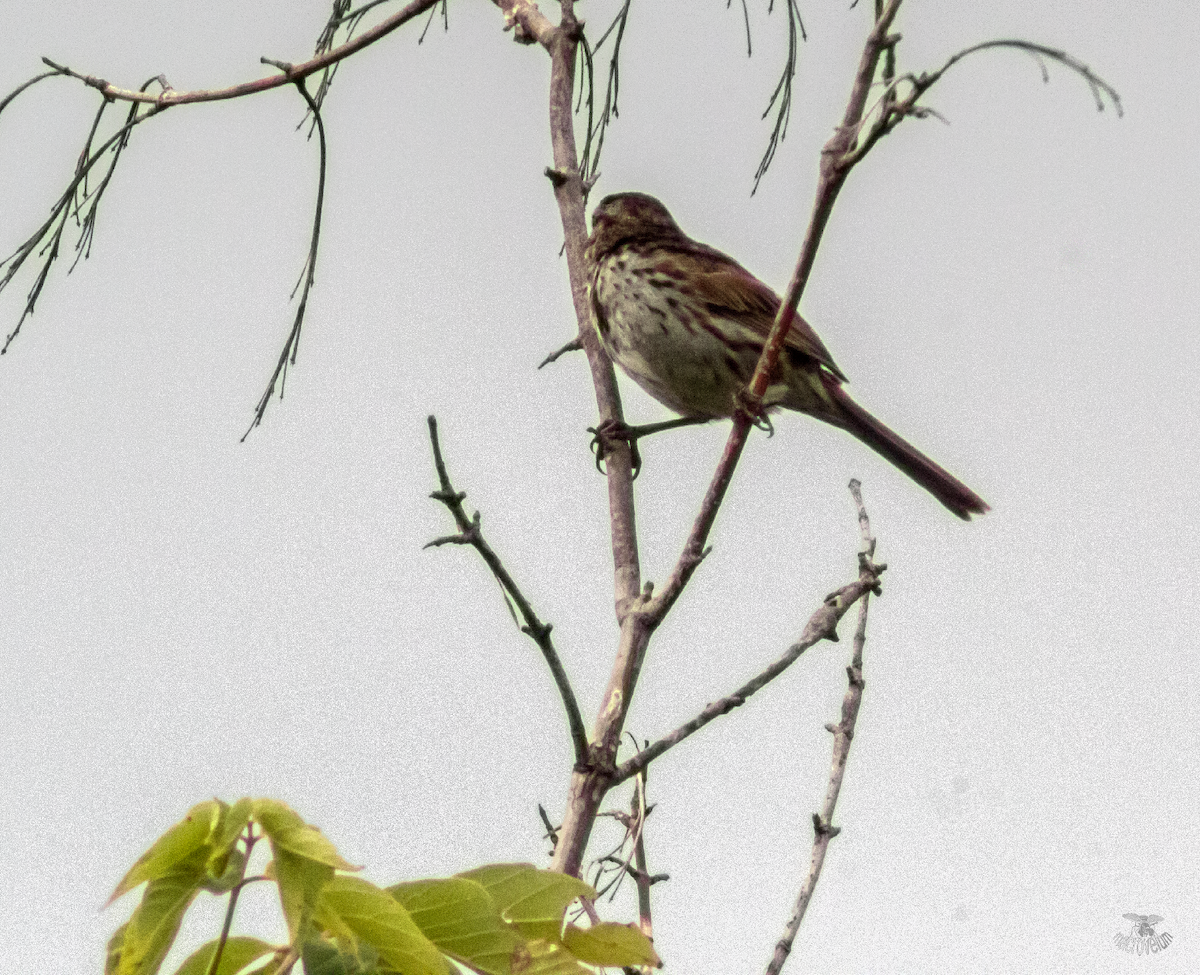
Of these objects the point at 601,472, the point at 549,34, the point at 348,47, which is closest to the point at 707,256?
the point at 601,472

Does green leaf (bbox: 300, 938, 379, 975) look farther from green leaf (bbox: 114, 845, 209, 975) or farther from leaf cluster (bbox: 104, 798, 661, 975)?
green leaf (bbox: 114, 845, 209, 975)

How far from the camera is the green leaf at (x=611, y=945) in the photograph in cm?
172

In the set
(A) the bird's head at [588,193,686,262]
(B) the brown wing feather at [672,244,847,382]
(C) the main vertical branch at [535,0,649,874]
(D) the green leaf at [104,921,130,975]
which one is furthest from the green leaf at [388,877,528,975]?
(A) the bird's head at [588,193,686,262]

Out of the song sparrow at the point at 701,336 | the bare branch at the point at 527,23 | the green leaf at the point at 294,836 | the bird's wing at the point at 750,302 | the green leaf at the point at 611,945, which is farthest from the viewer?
the bird's wing at the point at 750,302

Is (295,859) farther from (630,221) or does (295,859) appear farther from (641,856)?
(630,221)

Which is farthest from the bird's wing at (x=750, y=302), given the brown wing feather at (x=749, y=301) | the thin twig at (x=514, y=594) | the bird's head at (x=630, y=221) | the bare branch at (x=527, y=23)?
the thin twig at (x=514, y=594)

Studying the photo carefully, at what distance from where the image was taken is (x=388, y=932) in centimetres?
156

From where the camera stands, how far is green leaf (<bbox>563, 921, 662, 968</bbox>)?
1.72m

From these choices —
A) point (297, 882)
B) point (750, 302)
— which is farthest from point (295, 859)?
point (750, 302)

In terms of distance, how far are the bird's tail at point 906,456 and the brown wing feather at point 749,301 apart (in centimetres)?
11

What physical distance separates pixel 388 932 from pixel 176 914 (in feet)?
0.73

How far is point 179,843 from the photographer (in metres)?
1.54

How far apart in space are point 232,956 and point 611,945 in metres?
0.43

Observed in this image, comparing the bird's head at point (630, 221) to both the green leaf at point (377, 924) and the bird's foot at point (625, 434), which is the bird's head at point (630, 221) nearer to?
the bird's foot at point (625, 434)
